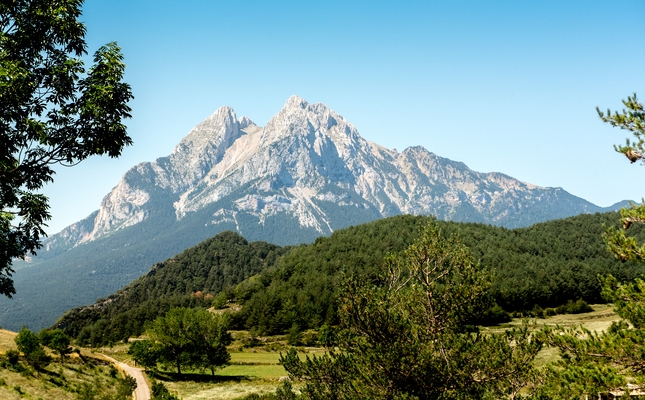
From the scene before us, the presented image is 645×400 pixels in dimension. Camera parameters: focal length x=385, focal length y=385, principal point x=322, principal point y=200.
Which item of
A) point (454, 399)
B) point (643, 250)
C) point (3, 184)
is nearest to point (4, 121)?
point (3, 184)

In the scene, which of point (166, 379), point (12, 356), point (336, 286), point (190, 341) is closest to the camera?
point (12, 356)

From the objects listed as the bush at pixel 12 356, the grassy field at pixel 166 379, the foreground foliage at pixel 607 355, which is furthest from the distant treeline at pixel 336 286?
the foreground foliage at pixel 607 355

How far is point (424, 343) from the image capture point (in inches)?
760

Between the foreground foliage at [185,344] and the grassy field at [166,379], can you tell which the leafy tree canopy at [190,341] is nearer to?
the foreground foliage at [185,344]

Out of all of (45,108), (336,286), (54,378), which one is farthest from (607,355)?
(336,286)

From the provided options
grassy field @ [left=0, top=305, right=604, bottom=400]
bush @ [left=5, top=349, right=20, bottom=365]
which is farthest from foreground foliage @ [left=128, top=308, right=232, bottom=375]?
bush @ [left=5, top=349, right=20, bottom=365]

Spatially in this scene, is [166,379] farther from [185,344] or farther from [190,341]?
[190,341]

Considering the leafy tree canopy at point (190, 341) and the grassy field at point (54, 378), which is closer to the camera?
the grassy field at point (54, 378)

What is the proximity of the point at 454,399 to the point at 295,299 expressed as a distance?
149 meters

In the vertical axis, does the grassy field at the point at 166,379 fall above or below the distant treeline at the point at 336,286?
above

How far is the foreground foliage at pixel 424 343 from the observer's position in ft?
60.3

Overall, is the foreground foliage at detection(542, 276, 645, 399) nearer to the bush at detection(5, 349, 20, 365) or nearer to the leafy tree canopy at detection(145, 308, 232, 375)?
the bush at detection(5, 349, 20, 365)

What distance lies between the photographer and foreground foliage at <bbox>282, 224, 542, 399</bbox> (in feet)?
Result: 60.3

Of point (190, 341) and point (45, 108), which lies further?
point (190, 341)
